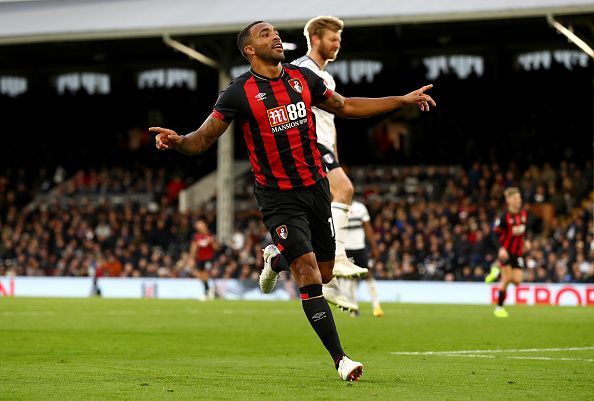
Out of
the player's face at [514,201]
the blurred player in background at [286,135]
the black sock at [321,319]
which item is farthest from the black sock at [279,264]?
the player's face at [514,201]

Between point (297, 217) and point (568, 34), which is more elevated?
point (568, 34)

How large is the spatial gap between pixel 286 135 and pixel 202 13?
24403mm

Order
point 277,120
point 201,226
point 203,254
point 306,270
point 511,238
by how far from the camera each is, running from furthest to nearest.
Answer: point 201,226 < point 203,254 < point 511,238 < point 277,120 < point 306,270

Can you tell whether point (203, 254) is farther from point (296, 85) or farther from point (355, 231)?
point (296, 85)

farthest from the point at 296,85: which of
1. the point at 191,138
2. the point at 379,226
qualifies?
the point at 379,226

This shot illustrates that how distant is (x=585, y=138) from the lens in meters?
35.5

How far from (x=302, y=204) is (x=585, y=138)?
94.8ft

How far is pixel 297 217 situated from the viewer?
26.3 ft

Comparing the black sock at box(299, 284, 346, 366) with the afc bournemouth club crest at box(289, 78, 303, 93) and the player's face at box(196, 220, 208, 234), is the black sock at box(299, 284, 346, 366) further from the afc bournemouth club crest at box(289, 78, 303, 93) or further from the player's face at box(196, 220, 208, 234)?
the player's face at box(196, 220, 208, 234)

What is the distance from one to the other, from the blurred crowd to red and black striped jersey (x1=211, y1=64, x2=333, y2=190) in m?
19.3

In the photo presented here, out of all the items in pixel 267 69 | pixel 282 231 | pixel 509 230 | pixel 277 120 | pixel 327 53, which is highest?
pixel 327 53

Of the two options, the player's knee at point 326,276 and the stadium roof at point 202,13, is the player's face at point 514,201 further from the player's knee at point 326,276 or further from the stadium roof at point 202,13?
the player's knee at point 326,276

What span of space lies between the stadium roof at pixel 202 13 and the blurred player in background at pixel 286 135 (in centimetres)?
1983

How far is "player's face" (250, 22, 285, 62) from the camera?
8.02 metres
